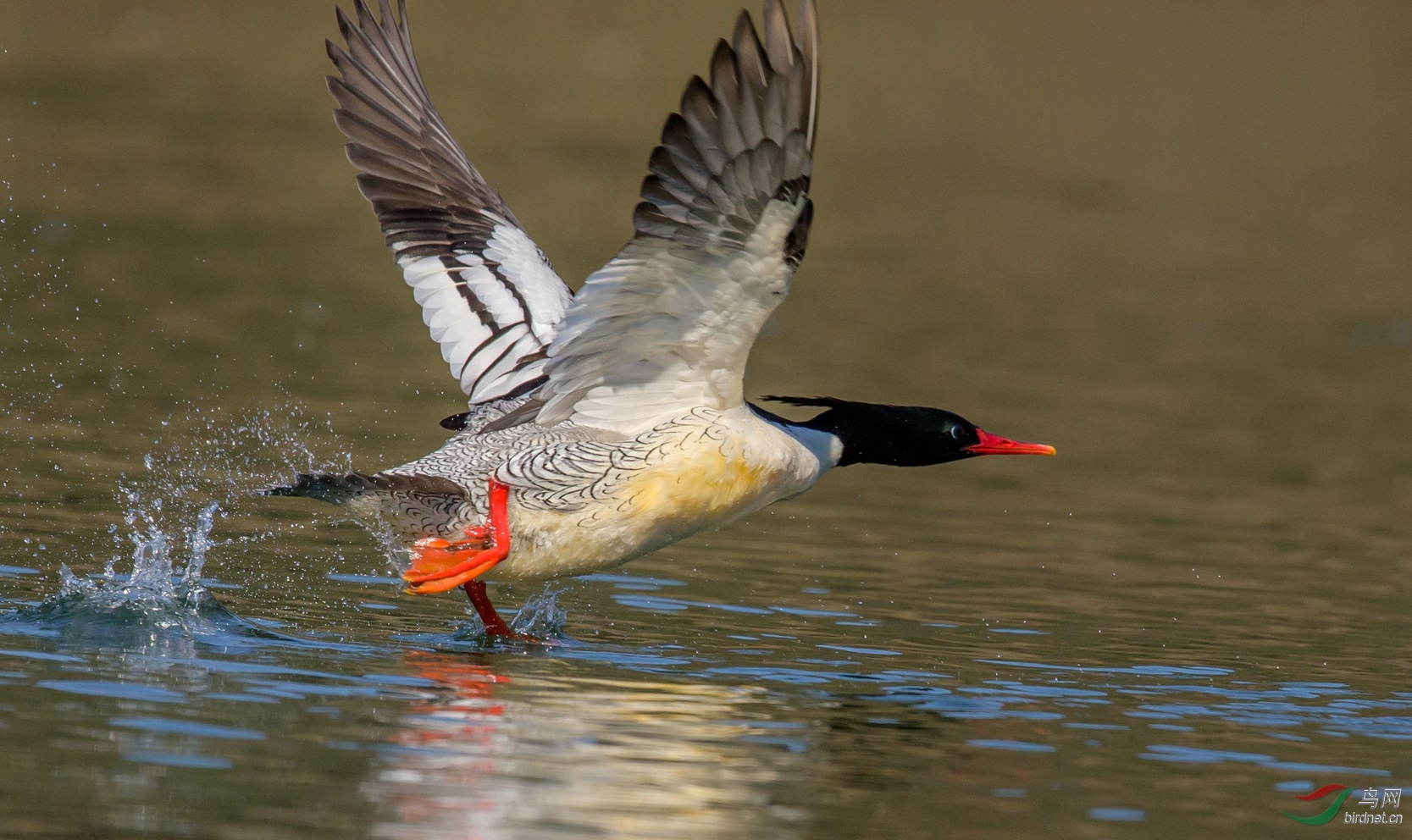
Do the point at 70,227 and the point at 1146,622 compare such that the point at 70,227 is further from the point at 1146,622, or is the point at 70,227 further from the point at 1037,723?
the point at 1037,723

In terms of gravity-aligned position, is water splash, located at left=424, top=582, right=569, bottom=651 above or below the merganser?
below

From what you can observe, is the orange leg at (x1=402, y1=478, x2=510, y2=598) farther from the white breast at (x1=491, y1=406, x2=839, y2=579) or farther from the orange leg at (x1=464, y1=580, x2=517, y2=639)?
the orange leg at (x1=464, y1=580, x2=517, y2=639)

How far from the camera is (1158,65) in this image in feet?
125

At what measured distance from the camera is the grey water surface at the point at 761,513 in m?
7.29

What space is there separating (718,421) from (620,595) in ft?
5.61

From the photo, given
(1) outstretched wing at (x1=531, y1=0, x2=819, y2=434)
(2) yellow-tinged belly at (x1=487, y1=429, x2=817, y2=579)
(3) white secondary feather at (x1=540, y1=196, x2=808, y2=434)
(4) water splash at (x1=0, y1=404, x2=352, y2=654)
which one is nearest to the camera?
(1) outstretched wing at (x1=531, y1=0, x2=819, y2=434)

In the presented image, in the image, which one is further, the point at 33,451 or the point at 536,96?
the point at 536,96

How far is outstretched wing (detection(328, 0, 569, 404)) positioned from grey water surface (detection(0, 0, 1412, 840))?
1.37 metres

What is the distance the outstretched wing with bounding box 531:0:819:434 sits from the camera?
7.99 metres

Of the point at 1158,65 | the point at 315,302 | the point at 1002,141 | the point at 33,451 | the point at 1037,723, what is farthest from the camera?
the point at 1158,65

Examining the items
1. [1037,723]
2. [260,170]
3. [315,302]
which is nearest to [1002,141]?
[260,170]

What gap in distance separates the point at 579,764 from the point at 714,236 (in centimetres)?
237
